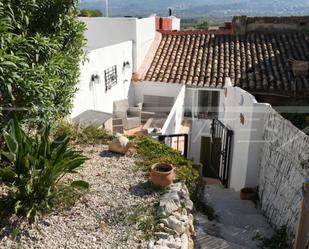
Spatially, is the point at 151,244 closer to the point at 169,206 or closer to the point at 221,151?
the point at 169,206

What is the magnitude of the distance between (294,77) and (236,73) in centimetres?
241

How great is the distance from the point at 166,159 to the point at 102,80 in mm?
5515

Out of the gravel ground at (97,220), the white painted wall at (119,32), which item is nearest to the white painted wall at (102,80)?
the white painted wall at (119,32)

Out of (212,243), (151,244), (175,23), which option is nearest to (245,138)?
(212,243)

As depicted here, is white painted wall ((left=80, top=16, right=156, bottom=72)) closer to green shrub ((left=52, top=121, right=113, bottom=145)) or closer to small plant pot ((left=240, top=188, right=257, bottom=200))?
green shrub ((left=52, top=121, right=113, bottom=145))

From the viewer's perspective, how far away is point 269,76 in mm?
13609

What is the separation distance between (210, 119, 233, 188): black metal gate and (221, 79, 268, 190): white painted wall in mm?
165

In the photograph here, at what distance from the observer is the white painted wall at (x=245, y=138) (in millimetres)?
8594

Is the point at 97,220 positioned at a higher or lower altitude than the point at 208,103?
higher

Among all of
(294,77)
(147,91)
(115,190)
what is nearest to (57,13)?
(115,190)

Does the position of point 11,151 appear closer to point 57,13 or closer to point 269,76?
point 57,13

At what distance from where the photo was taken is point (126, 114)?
1216 centimetres

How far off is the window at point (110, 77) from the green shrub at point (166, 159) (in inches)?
183

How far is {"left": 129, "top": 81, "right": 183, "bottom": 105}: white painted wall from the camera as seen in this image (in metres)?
13.8
